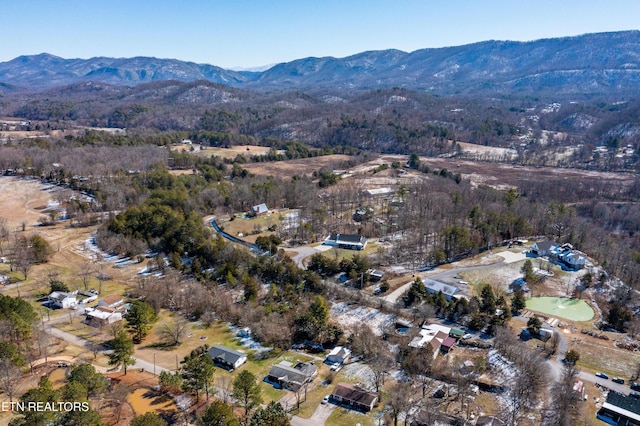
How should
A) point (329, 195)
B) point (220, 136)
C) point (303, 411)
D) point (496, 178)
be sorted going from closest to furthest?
1. point (303, 411)
2. point (329, 195)
3. point (496, 178)
4. point (220, 136)

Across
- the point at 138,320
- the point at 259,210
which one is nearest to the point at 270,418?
the point at 138,320

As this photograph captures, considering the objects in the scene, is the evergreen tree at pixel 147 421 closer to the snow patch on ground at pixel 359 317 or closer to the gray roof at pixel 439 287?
the snow patch on ground at pixel 359 317

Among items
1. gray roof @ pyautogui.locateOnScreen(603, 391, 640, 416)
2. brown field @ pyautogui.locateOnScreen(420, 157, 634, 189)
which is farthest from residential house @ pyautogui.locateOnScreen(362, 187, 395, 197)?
gray roof @ pyautogui.locateOnScreen(603, 391, 640, 416)

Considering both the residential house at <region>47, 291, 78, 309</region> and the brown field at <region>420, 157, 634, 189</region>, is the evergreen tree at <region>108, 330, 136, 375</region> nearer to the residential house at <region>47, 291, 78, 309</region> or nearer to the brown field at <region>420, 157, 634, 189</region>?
the residential house at <region>47, 291, 78, 309</region>

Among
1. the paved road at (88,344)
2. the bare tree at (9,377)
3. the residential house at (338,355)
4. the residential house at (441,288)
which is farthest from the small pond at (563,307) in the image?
the bare tree at (9,377)

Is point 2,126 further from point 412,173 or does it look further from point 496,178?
point 496,178

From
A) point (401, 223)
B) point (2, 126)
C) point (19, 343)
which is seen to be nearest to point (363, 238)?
point (401, 223)
